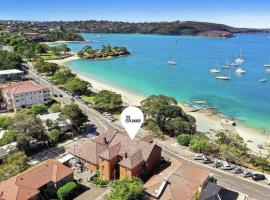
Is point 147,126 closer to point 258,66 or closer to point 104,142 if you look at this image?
point 104,142

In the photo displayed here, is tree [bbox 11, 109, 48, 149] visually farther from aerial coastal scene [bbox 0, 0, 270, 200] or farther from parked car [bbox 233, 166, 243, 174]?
parked car [bbox 233, 166, 243, 174]

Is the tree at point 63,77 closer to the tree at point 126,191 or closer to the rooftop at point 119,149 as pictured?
the rooftop at point 119,149

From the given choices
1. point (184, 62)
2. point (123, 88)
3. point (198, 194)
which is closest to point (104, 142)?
point (198, 194)

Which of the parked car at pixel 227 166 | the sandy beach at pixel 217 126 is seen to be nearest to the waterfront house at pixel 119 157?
the parked car at pixel 227 166

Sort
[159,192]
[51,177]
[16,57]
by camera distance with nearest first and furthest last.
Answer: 1. [159,192]
2. [51,177]
3. [16,57]

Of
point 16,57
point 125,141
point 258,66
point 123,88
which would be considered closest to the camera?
point 125,141

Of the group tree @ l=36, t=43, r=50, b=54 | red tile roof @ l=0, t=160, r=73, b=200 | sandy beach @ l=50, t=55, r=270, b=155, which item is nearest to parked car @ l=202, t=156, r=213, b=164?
sandy beach @ l=50, t=55, r=270, b=155
